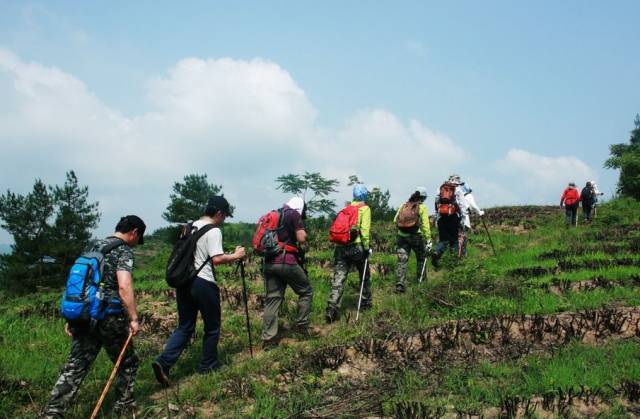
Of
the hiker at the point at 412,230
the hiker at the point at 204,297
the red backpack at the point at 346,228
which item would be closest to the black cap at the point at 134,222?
the hiker at the point at 204,297

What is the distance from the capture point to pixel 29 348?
7.39 metres

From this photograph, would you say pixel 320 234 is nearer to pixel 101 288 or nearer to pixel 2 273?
pixel 101 288

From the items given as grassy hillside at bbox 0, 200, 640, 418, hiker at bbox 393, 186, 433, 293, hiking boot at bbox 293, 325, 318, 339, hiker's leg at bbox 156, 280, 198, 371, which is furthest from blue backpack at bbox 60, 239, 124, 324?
hiker at bbox 393, 186, 433, 293

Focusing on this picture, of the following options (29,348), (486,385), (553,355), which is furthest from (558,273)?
(29,348)

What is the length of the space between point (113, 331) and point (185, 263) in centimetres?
112

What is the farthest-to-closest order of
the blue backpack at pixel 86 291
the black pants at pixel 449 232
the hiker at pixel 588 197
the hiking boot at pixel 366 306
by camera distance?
1. the hiker at pixel 588 197
2. the black pants at pixel 449 232
3. the hiking boot at pixel 366 306
4. the blue backpack at pixel 86 291

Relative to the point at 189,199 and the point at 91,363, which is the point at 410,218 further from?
the point at 189,199

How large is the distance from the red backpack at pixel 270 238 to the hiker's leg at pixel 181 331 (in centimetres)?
124

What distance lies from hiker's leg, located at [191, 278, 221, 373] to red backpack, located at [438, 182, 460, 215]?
6731mm

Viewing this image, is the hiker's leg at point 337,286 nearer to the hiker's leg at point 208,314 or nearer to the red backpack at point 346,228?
the red backpack at point 346,228

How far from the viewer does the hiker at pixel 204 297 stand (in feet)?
18.7

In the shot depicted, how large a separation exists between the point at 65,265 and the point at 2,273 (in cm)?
315

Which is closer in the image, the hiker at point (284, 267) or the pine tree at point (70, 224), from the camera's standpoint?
the hiker at point (284, 267)

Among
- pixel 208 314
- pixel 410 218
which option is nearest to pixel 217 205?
pixel 208 314
